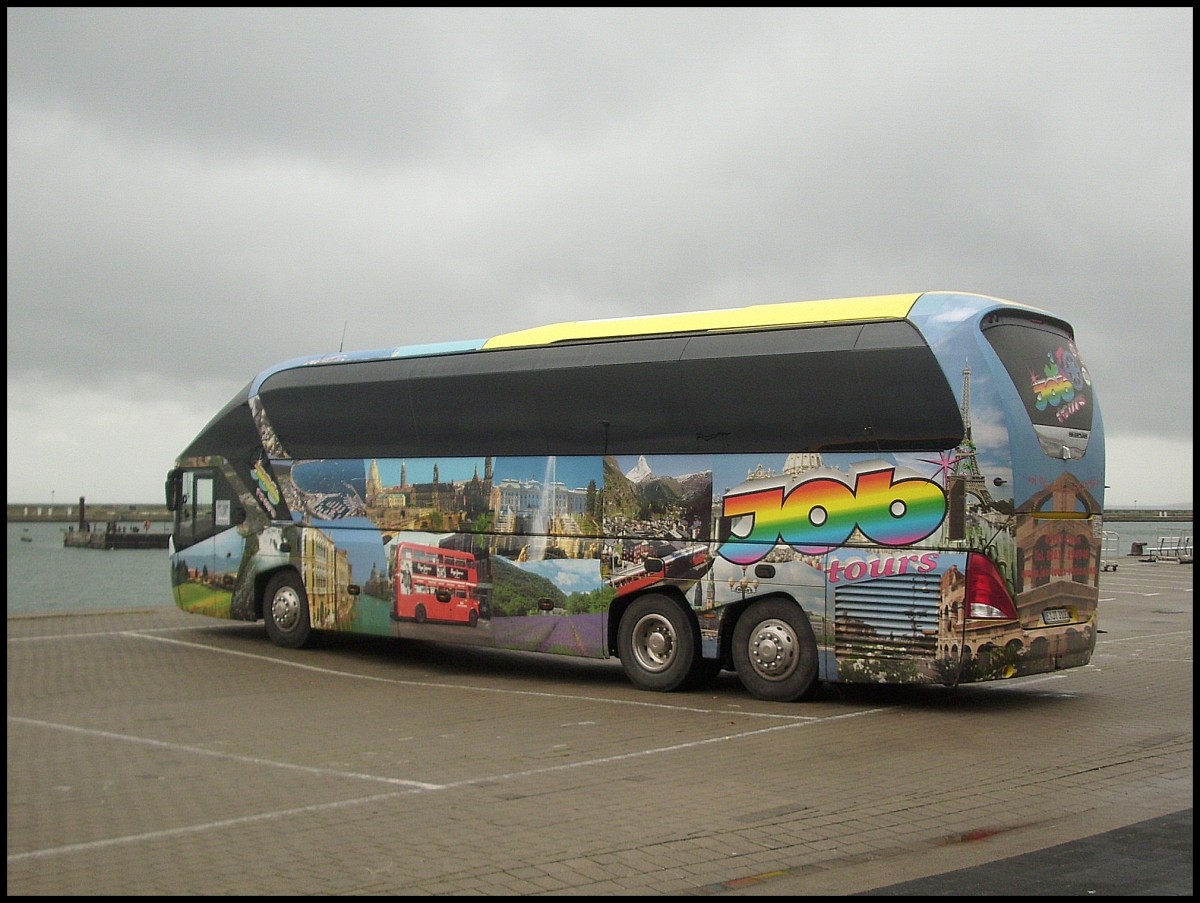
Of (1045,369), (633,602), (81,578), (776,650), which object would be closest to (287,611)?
(633,602)

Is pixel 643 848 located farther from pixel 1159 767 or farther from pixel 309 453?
pixel 309 453

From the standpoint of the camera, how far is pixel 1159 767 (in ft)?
32.4

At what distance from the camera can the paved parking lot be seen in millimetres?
6832

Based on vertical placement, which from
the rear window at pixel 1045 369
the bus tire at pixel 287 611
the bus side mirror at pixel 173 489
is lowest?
the bus tire at pixel 287 611

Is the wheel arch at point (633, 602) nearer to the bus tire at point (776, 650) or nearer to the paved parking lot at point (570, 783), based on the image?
the bus tire at point (776, 650)

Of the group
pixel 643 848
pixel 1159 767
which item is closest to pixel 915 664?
pixel 1159 767

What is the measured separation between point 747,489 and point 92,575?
6389 centimetres

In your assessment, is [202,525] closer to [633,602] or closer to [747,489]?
[633,602]

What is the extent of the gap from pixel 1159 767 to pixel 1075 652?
3197 millimetres

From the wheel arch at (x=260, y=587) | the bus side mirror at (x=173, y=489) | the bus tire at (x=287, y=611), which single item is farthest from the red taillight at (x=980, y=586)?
the bus side mirror at (x=173, y=489)

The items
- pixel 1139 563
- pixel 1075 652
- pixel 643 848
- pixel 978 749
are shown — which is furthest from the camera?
pixel 1139 563

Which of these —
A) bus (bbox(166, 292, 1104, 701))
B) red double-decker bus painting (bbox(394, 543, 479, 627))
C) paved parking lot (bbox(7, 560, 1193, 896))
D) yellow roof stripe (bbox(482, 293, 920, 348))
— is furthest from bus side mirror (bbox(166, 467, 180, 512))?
yellow roof stripe (bbox(482, 293, 920, 348))

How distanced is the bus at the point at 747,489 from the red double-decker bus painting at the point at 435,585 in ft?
0.19

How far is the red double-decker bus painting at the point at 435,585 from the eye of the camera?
15.8 m
